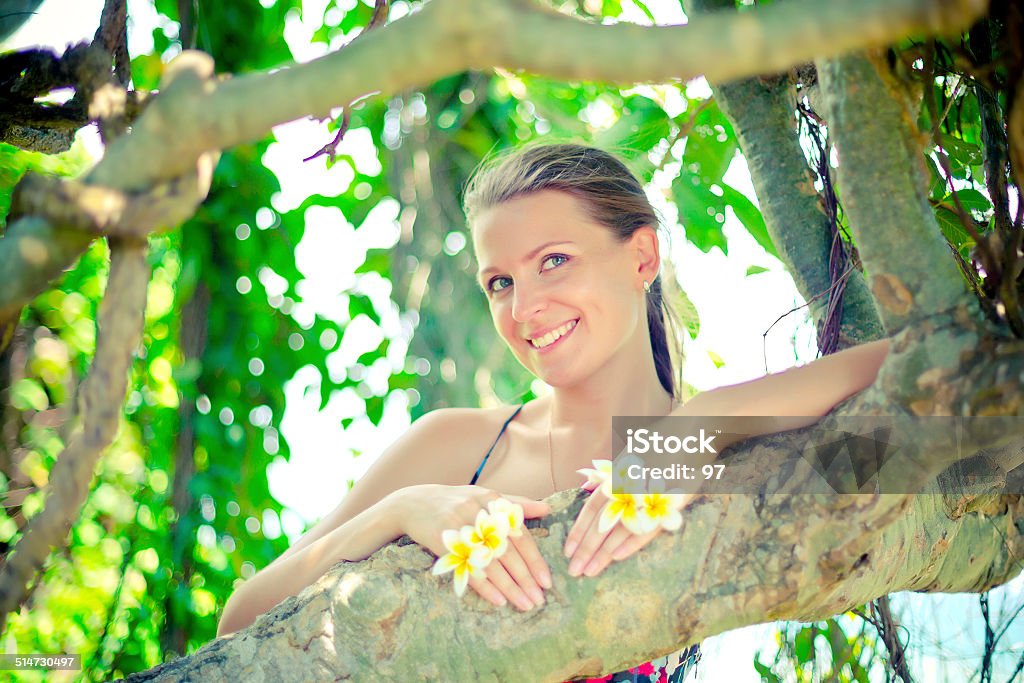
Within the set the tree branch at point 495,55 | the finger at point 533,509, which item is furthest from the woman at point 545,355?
the tree branch at point 495,55

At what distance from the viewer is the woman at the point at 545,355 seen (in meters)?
1.43

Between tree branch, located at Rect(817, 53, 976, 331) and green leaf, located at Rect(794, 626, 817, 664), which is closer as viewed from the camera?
tree branch, located at Rect(817, 53, 976, 331)

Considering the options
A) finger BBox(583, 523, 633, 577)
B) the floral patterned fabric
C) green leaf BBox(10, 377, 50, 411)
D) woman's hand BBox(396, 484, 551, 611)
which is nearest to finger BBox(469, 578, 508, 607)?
woman's hand BBox(396, 484, 551, 611)

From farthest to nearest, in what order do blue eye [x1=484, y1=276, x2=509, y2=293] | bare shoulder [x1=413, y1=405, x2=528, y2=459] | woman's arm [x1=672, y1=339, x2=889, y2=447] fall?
bare shoulder [x1=413, y1=405, x2=528, y2=459]
blue eye [x1=484, y1=276, x2=509, y2=293]
woman's arm [x1=672, y1=339, x2=889, y2=447]

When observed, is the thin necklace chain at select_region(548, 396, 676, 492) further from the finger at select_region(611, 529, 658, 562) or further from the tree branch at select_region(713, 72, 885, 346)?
the finger at select_region(611, 529, 658, 562)

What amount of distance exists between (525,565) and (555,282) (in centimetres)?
63

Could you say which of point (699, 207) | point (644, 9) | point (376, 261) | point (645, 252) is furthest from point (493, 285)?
point (376, 261)

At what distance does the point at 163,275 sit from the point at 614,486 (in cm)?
258

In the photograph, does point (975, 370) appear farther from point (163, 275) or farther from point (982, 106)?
point (163, 275)

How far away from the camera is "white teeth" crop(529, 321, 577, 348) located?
1634mm

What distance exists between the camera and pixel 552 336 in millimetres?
1638

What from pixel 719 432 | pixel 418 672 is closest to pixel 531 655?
pixel 418 672

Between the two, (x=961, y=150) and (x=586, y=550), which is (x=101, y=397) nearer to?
(x=586, y=550)
